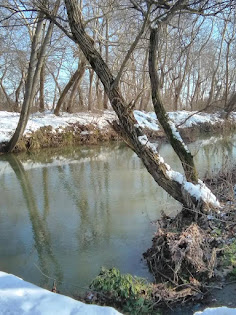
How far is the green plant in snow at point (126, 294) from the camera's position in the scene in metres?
3.65

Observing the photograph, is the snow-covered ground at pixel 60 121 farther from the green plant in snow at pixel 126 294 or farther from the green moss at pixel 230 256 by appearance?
the green plant in snow at pixel 126 294

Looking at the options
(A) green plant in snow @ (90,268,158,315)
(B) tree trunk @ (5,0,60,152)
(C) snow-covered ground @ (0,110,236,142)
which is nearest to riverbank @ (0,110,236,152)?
(C) snow-covered ground @ (0,110,236,142)

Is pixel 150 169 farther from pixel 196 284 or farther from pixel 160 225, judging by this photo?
pixel 196 284

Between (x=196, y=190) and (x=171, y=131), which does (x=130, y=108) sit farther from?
(x=196, y=190)

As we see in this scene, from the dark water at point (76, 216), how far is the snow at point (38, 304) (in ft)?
5.72

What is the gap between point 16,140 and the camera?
1360 centimetres

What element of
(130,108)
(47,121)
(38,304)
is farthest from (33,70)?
(38,304)

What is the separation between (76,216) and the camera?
6801 millimetres

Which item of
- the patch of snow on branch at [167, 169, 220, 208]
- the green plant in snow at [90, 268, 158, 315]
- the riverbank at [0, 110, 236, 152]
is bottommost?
the green plant in snow at [90, 268, 158, 315]

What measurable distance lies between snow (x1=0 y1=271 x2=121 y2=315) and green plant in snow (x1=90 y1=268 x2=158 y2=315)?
1.39 metres

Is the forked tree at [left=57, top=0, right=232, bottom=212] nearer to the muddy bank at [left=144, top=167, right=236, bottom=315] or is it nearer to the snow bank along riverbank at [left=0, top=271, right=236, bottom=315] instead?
the muddy bank at [left=144, top=167, right=236, bottom=315]

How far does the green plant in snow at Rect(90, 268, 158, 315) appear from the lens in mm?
3654

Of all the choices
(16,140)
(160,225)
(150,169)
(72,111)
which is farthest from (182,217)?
(72,111)

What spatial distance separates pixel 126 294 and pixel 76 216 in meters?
3.26
